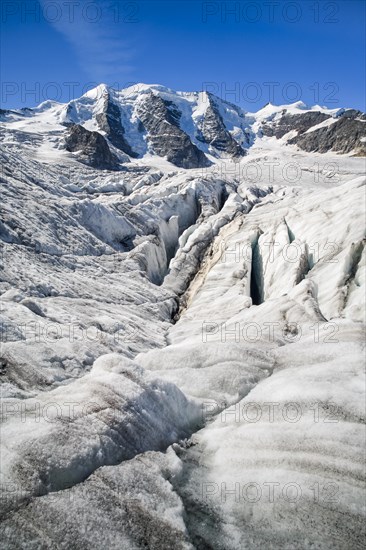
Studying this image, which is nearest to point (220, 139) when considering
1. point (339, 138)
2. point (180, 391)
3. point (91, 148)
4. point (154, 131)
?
point (154, 131)

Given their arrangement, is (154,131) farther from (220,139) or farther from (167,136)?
(220,139)

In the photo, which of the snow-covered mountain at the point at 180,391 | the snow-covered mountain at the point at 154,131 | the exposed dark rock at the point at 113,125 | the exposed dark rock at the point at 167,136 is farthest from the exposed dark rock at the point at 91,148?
the snow-covered mountain at the point at 180,391

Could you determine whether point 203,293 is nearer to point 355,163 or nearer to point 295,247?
point 295,247

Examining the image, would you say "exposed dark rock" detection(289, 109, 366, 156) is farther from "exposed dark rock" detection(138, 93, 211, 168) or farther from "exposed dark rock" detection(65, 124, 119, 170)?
"exposed dark rock" detection(65, 124, 119, 170)

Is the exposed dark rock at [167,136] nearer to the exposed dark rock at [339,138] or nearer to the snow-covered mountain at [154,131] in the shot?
the snow-covered mountain at [154,131]

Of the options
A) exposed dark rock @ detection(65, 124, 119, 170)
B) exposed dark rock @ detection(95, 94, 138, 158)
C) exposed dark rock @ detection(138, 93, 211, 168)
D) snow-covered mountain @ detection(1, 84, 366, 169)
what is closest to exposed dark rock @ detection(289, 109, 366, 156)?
snow-covered mountain @ detection(1, 84, 366, 169)

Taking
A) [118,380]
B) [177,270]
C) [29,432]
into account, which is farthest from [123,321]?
[177,270]
